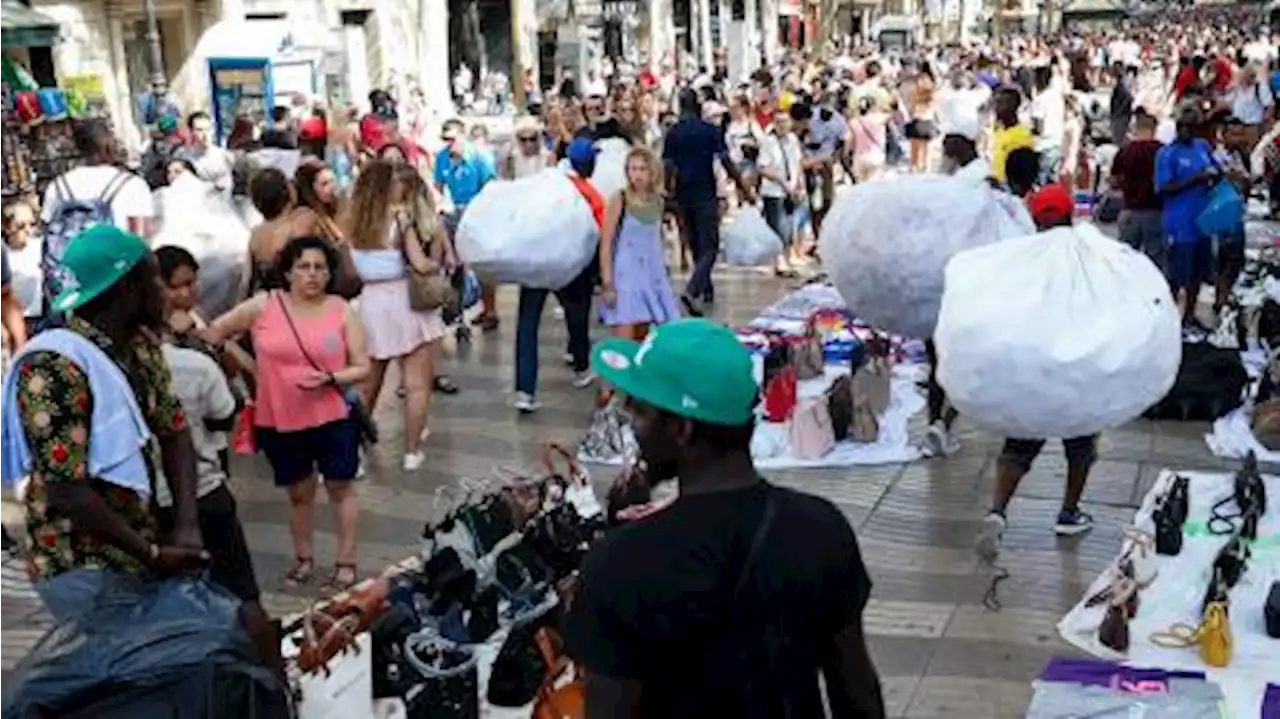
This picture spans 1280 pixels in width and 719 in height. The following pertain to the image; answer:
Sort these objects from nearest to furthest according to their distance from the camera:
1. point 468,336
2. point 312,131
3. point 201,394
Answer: point 201,394
point 312,131
point 468,336

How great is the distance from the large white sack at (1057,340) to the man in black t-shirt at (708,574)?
316cm

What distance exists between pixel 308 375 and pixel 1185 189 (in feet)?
19.0

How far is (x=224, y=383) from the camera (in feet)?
16.7

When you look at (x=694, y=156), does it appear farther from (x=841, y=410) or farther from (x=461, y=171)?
(x=841, y=410)

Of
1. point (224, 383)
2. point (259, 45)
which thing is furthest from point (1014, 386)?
point (259, 45)

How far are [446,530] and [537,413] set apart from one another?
3.28m

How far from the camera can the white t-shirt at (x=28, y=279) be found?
351 inches

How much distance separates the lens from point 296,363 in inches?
237

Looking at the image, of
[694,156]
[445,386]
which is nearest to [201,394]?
[445,386]

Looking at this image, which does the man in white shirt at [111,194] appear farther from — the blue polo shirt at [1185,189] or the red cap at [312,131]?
the blue polo shirt at [1185,189]

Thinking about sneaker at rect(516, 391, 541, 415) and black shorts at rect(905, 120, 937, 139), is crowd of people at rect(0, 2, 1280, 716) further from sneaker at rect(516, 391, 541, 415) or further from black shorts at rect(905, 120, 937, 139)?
black shorts at rect(905, 120, 937, 139)

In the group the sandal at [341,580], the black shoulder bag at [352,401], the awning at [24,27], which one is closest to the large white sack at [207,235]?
the black shoulder bag at [352,401]

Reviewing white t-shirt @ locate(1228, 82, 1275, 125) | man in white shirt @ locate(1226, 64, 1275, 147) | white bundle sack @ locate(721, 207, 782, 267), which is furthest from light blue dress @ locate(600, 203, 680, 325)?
white t-shirt @ locate(1228, 82, 1275, 125)

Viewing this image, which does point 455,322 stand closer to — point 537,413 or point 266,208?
point 537,413
